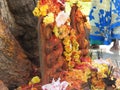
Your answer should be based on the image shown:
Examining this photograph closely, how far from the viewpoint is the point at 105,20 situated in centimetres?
424

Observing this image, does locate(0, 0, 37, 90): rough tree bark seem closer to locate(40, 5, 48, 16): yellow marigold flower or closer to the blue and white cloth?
locate(40, 5, 48, 16): yellow marigold flower

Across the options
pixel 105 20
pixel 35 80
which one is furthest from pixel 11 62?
pixel 105 20

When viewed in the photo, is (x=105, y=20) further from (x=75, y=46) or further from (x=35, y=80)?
(x=35, y=80)

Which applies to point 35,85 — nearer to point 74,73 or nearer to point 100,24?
point 74,73

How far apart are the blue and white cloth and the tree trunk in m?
1.40

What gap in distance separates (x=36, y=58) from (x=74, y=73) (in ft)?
2.08

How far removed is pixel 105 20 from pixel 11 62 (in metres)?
1.59

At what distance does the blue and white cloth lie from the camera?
4168 mm

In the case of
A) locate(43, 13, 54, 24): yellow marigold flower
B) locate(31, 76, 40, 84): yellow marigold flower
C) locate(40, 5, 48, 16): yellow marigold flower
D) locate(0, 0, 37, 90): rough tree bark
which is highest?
locate(40, 5, 48, 16): yellow marigold flower

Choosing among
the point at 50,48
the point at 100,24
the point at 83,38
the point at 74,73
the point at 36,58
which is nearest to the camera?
the point at 50,48

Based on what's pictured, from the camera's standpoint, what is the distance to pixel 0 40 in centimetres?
293

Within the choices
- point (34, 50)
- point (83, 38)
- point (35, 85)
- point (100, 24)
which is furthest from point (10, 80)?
point (100, 24)

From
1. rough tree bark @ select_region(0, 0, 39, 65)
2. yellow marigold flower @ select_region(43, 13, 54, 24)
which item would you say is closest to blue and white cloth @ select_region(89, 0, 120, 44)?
rough tree bark @ select_region(0, 0, 39, 65)

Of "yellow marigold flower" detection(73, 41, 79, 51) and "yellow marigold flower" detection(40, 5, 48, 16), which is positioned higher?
"yellow marigold flower" detection(40, 5, 48, 16)
